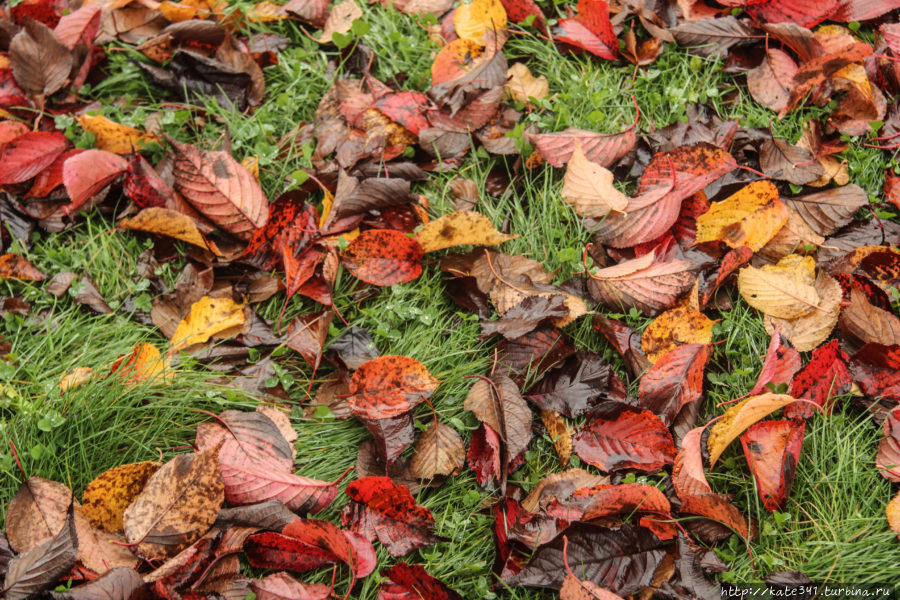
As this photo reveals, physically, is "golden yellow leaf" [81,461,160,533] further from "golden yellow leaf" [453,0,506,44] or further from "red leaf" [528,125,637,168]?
"golden yellow leaf" [453,0,506,44]

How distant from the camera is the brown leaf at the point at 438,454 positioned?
199 centimetres

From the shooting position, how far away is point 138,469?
187cm

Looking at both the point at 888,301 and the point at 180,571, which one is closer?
the point at 180,571

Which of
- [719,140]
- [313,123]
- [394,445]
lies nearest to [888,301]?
[719,140]

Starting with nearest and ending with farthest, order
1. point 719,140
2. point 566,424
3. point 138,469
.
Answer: point 138,469, point 566,424, point 719,140

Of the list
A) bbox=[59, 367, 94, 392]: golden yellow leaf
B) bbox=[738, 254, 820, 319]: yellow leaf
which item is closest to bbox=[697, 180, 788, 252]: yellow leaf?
bbox=[738, 254, 820, 319]: yellow leaf

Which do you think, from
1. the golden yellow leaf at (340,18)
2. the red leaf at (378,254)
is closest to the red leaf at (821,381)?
the red leaf at (378,254)

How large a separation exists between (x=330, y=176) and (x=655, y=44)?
1392 mm

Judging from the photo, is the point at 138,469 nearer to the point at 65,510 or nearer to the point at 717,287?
the point at 65,510

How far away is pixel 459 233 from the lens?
7.38 feet

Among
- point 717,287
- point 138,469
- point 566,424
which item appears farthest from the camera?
point 717,287

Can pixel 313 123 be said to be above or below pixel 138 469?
above

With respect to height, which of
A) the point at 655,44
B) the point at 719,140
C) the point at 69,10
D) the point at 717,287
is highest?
the point at 69,10

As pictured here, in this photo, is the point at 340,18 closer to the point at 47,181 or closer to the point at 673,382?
the point at 47,181
